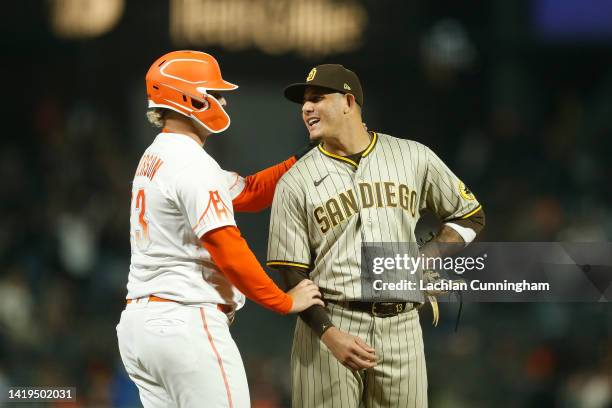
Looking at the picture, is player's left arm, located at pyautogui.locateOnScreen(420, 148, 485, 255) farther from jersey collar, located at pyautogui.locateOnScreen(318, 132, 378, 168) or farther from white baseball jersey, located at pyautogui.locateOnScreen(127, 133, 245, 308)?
white baseball jersey, located at pyautogui.locateOnScreen(127, 133, 245, 308)

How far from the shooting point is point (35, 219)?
259 inches

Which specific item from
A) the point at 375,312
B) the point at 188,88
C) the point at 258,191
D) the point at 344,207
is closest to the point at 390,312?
the point at 375,312

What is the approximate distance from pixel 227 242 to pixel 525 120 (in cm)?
499

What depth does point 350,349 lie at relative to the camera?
2689 mm

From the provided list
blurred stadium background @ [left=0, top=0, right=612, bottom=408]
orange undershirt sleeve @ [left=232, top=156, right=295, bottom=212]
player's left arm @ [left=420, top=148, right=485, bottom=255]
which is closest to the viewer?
player's left arm @ [left=420, top=148, right=485, bottom=255]

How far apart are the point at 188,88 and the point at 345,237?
2.08 feet

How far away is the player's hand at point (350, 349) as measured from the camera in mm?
2691

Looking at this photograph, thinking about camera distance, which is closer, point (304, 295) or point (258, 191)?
point (304, 295)

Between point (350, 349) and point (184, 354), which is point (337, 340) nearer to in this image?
point (350, 349)

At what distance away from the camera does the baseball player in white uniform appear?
2.54 meters

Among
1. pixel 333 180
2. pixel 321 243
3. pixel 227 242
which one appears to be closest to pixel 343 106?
pixel 333 180

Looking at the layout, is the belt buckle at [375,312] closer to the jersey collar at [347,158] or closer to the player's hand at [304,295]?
the player's hand at [304,295]

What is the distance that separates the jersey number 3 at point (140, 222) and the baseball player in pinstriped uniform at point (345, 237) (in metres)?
0.39

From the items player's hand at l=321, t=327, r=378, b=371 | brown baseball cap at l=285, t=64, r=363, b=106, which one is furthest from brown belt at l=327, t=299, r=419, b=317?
brown baseball cap at l=285, t=64, r=363, b=106
